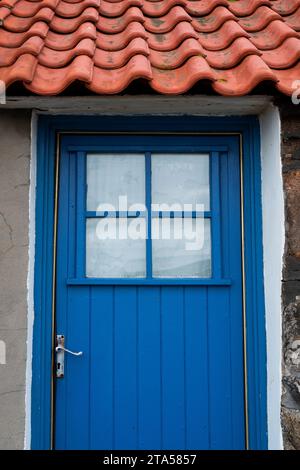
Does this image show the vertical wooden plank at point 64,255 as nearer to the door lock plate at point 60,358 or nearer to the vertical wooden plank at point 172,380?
the door lock plate at point 60,358

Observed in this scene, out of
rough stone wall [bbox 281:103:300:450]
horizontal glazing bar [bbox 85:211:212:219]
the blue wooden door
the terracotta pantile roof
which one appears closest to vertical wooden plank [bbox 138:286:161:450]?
the blue wooden door

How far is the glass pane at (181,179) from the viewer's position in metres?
2.96

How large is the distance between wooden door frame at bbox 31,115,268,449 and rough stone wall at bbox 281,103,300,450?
0.26 meters

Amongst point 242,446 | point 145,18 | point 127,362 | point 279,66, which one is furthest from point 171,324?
point 145,18

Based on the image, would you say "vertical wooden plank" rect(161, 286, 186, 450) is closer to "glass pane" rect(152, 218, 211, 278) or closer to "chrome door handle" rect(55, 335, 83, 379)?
"glass pane" rect(152, 218, 211, 278)

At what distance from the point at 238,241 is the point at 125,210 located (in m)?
0.76

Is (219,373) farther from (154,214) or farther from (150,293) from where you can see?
(154,214)

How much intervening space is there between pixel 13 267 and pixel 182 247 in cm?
106

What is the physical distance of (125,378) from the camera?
2811 millimetres

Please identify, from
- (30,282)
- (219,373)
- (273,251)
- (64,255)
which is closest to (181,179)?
(273,251)

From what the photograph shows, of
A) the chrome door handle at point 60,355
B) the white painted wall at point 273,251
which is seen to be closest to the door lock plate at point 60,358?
the chrome door handle at point 60,355

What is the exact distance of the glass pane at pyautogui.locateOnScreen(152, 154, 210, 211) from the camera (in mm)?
2963

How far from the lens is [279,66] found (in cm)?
252
